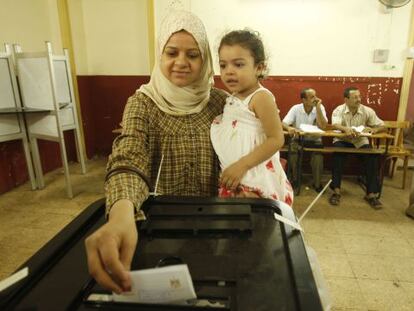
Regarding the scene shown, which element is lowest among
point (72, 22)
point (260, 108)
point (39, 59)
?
point (260, 108)

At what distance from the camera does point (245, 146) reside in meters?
1.13

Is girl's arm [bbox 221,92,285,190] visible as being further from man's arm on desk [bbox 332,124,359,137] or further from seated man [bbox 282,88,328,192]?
man's arm on desk [bbox 332,124,359,137]

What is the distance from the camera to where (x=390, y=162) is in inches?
165

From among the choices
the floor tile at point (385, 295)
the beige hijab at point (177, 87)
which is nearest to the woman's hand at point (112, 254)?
the beige hijab at point (177, 87)

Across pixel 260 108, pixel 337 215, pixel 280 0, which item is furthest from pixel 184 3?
pixel 260 108

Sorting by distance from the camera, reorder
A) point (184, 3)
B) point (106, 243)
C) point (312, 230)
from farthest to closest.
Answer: point (184, 3) → point (312, 230) → point (106, 243)

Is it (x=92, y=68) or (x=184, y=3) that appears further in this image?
(x=92, y=68)

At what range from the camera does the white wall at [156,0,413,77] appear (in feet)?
12.5

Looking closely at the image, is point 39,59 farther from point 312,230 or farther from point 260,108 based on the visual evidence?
point 312,230

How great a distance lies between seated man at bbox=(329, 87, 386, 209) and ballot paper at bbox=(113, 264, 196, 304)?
320cm

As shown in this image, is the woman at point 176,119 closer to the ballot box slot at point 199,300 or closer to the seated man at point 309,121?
the ballot box slot at point 199,300

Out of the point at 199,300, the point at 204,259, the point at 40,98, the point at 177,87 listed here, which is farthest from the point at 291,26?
the point at 199,300

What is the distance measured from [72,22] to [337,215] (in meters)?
4.25


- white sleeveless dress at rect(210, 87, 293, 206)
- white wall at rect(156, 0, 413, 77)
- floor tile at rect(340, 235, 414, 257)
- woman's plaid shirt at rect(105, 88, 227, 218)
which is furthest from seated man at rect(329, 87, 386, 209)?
woman's plaid shirt at rect(105, 88, 227, 218)
